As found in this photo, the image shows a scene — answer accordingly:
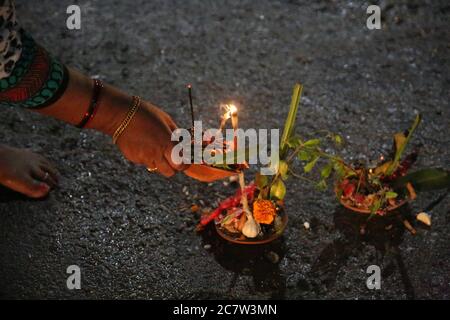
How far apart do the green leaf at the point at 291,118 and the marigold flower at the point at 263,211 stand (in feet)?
0.73

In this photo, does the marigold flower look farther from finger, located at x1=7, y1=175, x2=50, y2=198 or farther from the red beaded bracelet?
finger, located at x1=7, y1=175, x2=50, y2=198

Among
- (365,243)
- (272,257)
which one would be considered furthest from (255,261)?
(365,243)

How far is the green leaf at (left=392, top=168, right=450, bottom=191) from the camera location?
2.21 meters

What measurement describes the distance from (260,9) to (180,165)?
217 centimetres

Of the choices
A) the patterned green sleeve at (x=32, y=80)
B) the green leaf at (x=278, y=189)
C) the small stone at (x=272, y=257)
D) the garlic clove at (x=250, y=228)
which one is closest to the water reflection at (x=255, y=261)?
the small stone at (x=272, y=257)

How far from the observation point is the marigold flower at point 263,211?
215 centimetres

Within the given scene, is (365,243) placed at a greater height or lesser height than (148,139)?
lesser

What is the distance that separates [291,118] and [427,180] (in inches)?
29.5

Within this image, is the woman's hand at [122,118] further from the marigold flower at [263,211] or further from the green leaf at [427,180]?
the green leaf at [427,180]

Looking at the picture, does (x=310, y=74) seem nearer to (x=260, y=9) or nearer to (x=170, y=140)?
(x=260, y=9)

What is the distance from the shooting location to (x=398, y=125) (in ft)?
9.29

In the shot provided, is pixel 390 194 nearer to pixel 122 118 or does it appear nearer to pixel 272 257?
pixel 272 257

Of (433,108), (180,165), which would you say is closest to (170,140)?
(180,165)

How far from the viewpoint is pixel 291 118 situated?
195cm
